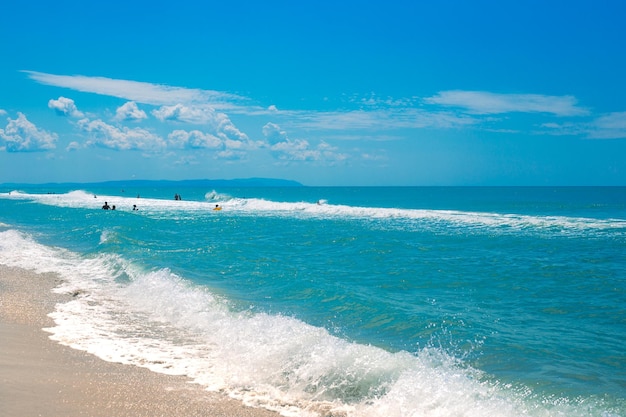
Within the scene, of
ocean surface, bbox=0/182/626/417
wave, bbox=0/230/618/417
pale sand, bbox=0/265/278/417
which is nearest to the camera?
pale sand, bbox=0/265/278/417

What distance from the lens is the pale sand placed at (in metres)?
6.72

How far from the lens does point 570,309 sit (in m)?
12.9

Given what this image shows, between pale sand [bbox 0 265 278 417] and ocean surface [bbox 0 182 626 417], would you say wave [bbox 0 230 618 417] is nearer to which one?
ocean surface [bbox 0 182 626 417]

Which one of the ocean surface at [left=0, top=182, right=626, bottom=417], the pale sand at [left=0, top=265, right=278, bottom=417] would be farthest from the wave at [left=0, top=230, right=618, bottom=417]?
the pale sand at [left=0, top=265, right=278, bottom=417]

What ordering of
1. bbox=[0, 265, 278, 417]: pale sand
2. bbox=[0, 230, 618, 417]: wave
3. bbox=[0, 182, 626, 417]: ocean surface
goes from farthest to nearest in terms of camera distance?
bbox=[0, 182, 626, 417]: ocean surface
bbox=[0, 230, 618, 417]: wave
bbox=[0, 265, 278, 417]: pale sand

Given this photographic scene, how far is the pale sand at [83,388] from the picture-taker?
265 inches

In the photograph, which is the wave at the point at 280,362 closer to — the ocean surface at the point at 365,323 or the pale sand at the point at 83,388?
the ocean surface at the point at 365,323

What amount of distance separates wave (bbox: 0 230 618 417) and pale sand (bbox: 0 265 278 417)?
1.16 feet

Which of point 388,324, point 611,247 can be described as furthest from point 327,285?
point 611,247

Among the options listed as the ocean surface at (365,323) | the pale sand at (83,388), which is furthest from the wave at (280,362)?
the pale sand at (83,388)

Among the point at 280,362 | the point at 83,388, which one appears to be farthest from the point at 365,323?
the point at 83,388

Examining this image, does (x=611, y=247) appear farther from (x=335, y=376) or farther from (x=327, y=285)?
(x=335, y=376)

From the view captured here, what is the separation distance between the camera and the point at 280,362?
885cm

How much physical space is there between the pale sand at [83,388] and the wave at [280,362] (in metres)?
0.35
